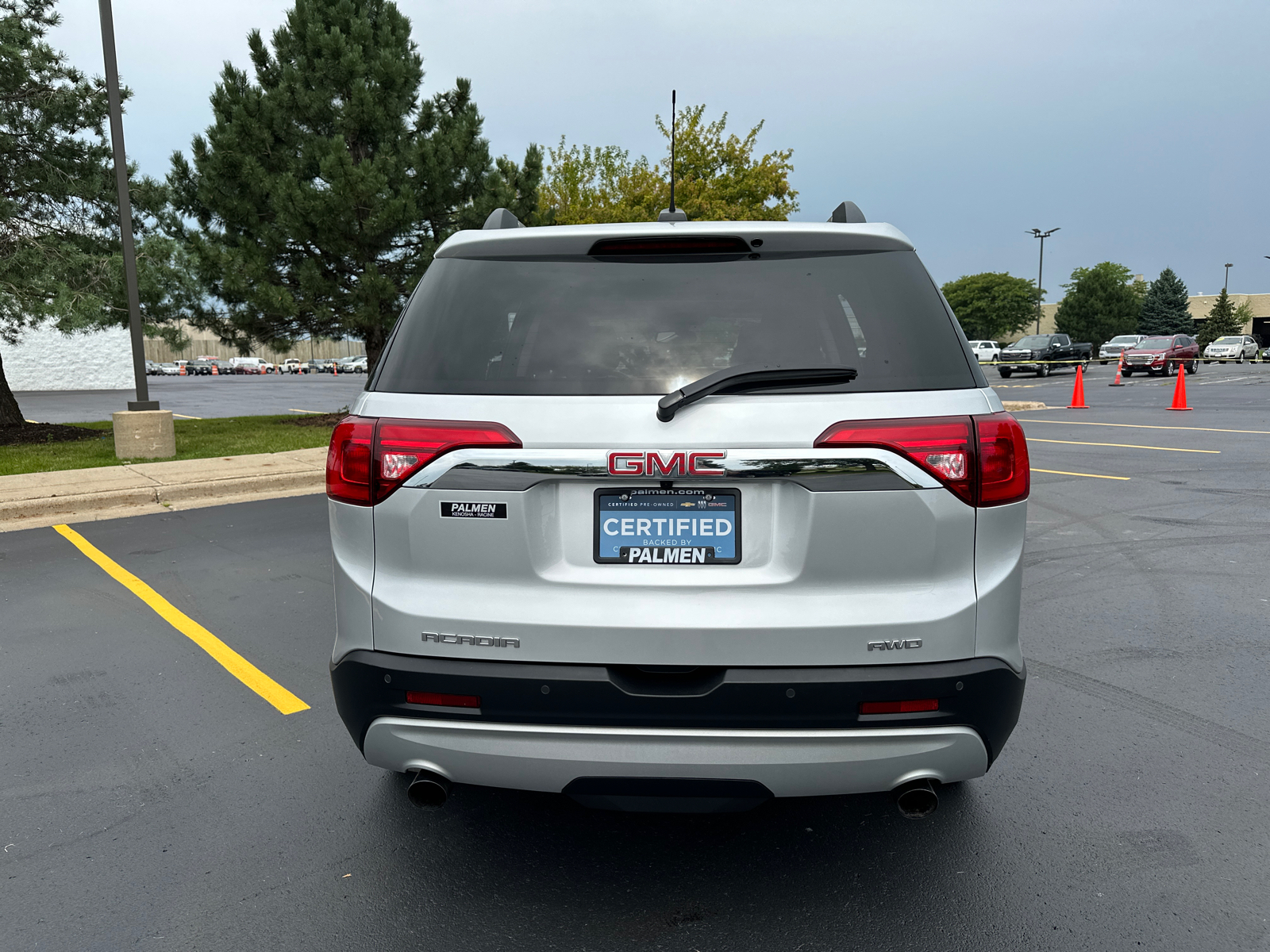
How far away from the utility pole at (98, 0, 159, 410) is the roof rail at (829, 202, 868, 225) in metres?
11.2

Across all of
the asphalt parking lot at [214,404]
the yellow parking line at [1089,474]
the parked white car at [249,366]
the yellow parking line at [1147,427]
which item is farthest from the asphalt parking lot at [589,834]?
the parked white car at [249,366]

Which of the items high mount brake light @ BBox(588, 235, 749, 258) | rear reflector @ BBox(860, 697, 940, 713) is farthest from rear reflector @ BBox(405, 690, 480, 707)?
high mount brake light @ BBox(588, 235, 749, 258)

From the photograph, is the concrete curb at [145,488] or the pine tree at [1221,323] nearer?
the concrete curb at [145,488]

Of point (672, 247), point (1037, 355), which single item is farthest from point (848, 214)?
point (1037, 355)

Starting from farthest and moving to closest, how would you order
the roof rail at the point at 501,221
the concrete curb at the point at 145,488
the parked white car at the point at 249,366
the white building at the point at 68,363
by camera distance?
the parked white car at the point at 249,366 → the white building at the point at 68,363 → the concrete curb at the point at 145,488 → the roof rail at the point at 501,221

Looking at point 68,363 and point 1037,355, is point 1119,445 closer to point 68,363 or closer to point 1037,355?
point 1037,355

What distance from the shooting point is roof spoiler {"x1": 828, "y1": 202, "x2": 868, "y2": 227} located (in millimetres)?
3049

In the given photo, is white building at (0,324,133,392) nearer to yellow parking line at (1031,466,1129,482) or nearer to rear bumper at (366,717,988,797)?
yellow parking line at (1031,466,1129,482)

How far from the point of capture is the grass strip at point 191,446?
11.5 metres

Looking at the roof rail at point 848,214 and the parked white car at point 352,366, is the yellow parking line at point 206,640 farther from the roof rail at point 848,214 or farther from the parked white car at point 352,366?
the parked white car at point 352,366

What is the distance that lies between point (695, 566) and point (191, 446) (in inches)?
516

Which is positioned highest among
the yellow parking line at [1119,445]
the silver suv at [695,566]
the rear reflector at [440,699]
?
the silver suv at [695,566]

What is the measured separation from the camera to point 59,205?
14.9 m

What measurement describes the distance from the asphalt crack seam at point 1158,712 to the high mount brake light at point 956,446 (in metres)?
2.03
